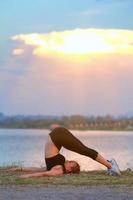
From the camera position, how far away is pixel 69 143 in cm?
1338

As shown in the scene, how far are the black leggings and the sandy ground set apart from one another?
164cm

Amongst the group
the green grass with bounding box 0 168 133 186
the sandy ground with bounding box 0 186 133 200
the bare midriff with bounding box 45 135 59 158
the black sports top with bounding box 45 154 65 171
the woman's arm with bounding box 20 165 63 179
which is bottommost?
the sandy ground with bounding box 0 186 133 200

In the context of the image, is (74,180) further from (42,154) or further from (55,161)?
(42,154)

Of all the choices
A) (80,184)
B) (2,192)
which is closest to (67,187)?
(80,184)

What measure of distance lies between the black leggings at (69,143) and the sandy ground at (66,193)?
1645 millimetres

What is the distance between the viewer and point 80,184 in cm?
1203

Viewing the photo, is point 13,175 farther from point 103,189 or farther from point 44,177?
point 103,189

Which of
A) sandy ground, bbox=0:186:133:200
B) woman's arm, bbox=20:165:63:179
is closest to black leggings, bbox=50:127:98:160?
woman's arm, bbox=20:165:63:179

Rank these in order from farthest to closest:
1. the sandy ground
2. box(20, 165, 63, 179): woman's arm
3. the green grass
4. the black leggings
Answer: the black leggings < box(20, 165, 63, 179): woman's arm < the green grass < the sandy ground

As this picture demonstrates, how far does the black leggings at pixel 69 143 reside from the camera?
13336 mm

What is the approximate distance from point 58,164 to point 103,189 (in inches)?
80.4

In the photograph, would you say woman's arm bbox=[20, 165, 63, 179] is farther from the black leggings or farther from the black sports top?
the black leggings

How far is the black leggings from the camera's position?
13.3 metres

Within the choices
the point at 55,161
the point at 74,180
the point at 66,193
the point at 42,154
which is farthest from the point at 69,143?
the point at 42,154
